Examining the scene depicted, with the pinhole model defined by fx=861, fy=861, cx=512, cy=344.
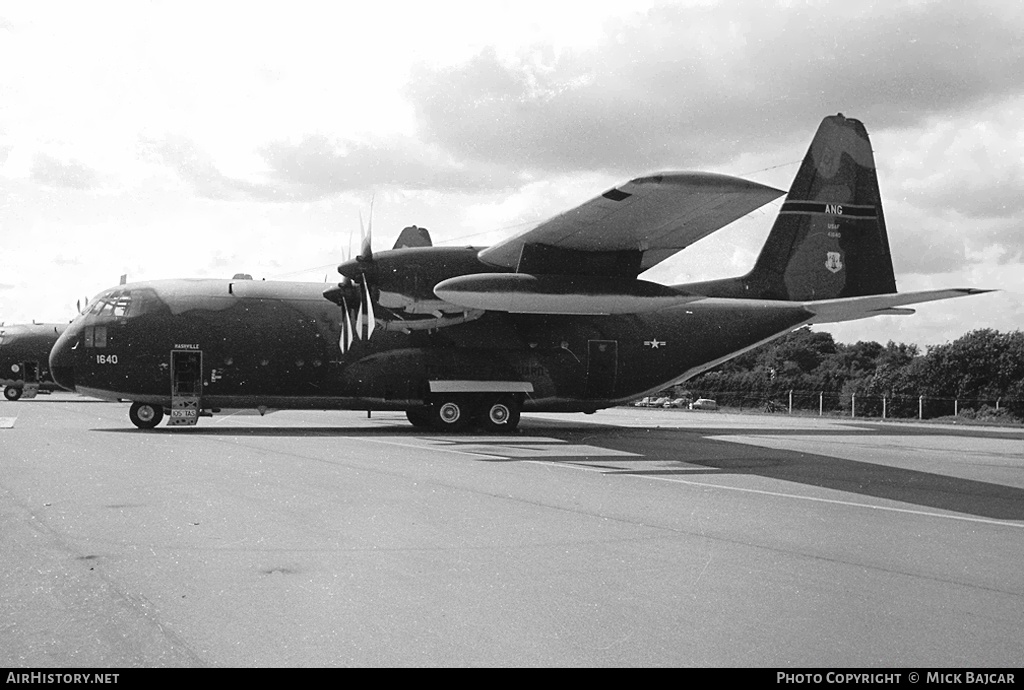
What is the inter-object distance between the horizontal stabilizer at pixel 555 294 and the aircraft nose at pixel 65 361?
1017cm

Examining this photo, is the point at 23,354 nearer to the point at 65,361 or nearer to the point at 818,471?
the point at 65,361

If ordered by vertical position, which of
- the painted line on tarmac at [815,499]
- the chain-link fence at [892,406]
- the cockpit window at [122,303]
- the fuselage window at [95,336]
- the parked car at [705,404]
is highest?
the cockpit window at [122,303]

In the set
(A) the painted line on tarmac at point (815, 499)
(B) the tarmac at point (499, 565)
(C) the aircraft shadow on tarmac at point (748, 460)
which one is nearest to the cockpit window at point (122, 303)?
(C) the aircraft shadow on tarmac at point (748, 460)

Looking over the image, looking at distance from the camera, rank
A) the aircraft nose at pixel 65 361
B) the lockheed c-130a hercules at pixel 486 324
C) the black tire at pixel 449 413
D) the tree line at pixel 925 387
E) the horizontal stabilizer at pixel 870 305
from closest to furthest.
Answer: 1. the horizontal stabilizer at pixel 870 305
2. the lockheed c-130a hercules at pixel 486 324
3. the aircraft nose at pixel 65 361
4. the black tire at pixel 449 413
5. the tree line at pixel 925 387

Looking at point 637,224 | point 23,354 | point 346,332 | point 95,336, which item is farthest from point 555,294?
point 23,354

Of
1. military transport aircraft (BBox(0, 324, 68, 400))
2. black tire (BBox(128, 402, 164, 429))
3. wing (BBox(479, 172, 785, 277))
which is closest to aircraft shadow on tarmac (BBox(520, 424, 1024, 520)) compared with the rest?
wing (BBox(479, 172, 785, 277))

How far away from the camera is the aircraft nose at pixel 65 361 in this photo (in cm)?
2150

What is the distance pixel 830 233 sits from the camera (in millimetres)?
23438

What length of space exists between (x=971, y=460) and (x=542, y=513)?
11311 mm

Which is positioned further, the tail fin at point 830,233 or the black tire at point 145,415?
the tail fin at point 830,233

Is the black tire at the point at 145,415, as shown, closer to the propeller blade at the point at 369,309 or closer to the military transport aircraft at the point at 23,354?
the propeller blade at the point at 369,309

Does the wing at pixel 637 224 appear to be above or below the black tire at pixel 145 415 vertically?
above

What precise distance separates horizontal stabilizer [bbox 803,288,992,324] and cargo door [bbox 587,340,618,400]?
16.5 ft

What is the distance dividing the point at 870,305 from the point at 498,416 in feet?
30.2
